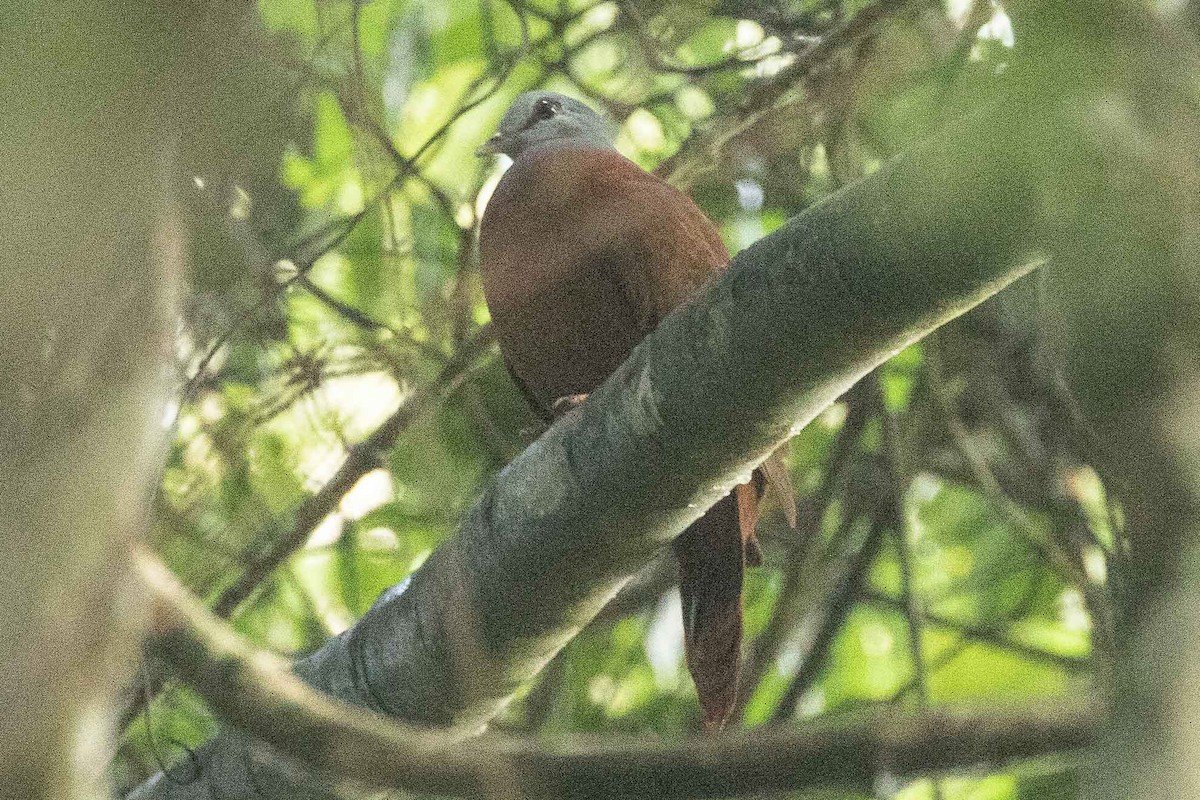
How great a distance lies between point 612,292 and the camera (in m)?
3.29

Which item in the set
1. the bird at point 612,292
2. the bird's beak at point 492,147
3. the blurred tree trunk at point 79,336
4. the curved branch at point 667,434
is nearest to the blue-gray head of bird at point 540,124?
the bird's beak at point 492,147

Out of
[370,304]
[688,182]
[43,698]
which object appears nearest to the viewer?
[43,698]

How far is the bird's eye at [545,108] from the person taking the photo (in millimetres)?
4145

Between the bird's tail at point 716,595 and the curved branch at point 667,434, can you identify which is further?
the bird's tail at point 716,595

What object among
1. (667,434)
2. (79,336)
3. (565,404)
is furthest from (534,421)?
(79,336)

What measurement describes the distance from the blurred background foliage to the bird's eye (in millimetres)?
124

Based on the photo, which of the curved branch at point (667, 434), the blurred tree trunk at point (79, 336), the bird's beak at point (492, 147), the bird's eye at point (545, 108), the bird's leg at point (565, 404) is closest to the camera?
the blurred tree trunk at point (79, 336)

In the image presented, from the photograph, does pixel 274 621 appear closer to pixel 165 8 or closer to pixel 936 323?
pixel 936 323

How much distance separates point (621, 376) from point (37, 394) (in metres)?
1.25

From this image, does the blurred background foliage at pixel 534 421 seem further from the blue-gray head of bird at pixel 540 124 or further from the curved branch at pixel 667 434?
the curved branch at pixel 667 434

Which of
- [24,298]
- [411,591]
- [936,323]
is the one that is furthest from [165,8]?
[411,591]

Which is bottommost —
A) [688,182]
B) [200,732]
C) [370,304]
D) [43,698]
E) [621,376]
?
[200,732]

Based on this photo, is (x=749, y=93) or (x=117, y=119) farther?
(x=749, y=93)

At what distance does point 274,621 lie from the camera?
399 cm
